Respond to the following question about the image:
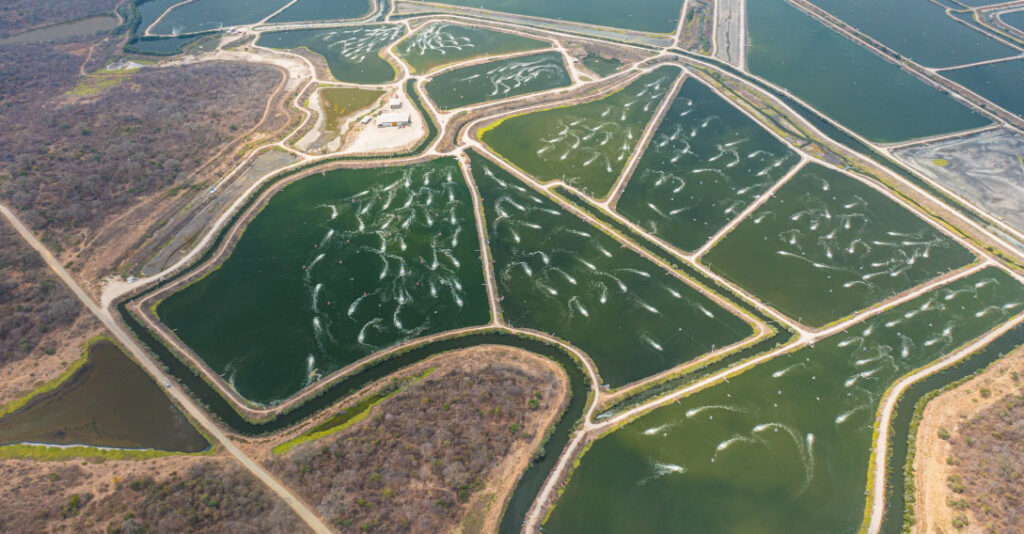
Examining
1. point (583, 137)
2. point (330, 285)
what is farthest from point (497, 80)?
point (330, 285)

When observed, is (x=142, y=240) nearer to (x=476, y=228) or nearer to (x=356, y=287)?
(x=356, y=287)

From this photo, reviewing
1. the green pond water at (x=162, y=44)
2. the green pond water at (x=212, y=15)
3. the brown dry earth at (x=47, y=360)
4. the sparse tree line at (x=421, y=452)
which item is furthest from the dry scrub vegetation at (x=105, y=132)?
the sparse tree line at (x=421, y=452)

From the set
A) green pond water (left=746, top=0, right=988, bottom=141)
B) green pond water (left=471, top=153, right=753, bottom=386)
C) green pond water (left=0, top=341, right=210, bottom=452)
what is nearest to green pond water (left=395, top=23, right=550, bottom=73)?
green pond water (left=746, top=0, right=988, bottom=141)

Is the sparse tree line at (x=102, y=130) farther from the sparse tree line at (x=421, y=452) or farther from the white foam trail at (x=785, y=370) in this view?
the white foam trail at (x=785, y=370)

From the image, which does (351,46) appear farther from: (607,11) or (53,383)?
(53,383)

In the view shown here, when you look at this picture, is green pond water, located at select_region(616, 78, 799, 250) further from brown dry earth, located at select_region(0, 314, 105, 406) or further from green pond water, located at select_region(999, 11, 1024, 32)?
green pond water, located at select_region(999, 11, 1024, 32)

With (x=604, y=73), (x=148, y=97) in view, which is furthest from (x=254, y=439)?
(x=604, y=73)

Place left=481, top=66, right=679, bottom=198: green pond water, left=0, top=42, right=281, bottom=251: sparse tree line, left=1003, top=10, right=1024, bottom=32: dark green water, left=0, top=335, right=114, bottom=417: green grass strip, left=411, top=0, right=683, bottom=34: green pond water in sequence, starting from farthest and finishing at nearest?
1. left=411, top=0, right=683, bottom=34: green pond water
2. left=1003, top=10, right=1024, bottom=32: dark green water
3. left=481, top=66, right=679, bottom=198: green pond water
4. left=0, top=42, right=281, bottom=251: sparse tree line
5. left=0, top=335, right=114, bottom=417: green grass strip
